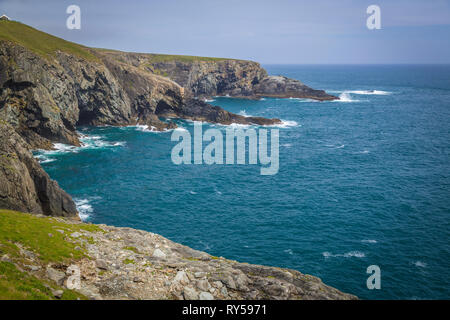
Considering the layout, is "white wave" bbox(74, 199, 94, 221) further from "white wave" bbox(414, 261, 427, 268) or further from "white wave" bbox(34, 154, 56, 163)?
"white wave" bbox(414, 261, 427, 268)

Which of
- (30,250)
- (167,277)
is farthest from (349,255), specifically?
(30,250)

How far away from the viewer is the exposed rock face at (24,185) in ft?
131

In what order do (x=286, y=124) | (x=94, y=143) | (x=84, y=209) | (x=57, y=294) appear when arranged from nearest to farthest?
(x=57, y=294), (x=84, y=209), (x=94, y=143), (x=286, y=124)

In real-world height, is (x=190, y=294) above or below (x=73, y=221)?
below

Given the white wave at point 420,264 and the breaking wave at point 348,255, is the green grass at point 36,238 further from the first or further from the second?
the white wave at point 420,264

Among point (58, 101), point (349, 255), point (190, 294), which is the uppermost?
point (58, 101)

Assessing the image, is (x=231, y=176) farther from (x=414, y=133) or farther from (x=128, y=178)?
(x=414, y=133)

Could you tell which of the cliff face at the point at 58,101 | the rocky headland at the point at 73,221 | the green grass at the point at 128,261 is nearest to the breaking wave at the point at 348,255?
the rocky headland at the point at 73,221

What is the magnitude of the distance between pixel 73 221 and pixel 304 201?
3993 cm

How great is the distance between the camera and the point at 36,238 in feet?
81.0

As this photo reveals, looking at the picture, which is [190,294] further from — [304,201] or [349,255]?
[304,201]

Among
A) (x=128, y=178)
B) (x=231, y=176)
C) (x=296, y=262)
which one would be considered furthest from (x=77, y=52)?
(x=296, y=262)

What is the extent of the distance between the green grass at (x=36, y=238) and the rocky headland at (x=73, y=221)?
0.23 ft

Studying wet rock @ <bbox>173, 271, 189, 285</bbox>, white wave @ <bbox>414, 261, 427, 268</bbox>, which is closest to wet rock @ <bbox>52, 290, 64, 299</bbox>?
wet rock @ <bbox>173, 271, 189, 285</bbox>
